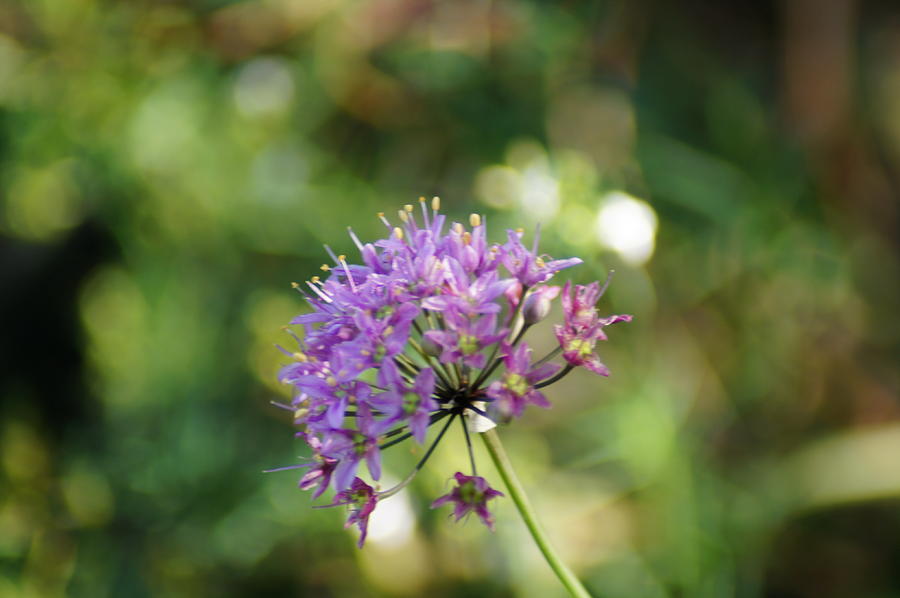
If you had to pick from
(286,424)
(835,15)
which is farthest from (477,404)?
(835,15)

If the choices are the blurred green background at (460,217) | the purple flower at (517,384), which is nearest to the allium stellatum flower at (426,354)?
the purple flower at (517,384)

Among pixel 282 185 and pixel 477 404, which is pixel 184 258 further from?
pixel 477 404

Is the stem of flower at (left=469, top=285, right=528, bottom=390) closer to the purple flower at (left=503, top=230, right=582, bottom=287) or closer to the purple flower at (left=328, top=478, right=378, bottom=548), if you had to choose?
the purple flower at (left=503, top=230, right=582, bottom=287)

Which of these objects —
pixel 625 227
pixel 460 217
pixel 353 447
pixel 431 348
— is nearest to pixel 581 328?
pixel 431 348

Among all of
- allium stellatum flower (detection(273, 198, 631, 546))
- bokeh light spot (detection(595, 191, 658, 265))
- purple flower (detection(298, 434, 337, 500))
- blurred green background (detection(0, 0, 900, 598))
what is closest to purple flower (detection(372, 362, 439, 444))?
allium stellatum flower (detection(273, 198, 631, 546))

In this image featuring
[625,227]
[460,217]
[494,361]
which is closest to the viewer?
[494,361]

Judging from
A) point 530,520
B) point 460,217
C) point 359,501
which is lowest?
point 530,520

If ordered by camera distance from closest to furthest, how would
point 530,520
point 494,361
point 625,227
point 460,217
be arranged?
1. point 530,520
2. point 494,361
3. point 625,227
4. point 460,217

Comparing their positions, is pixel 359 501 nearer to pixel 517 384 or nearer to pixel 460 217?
pixel 517 384
